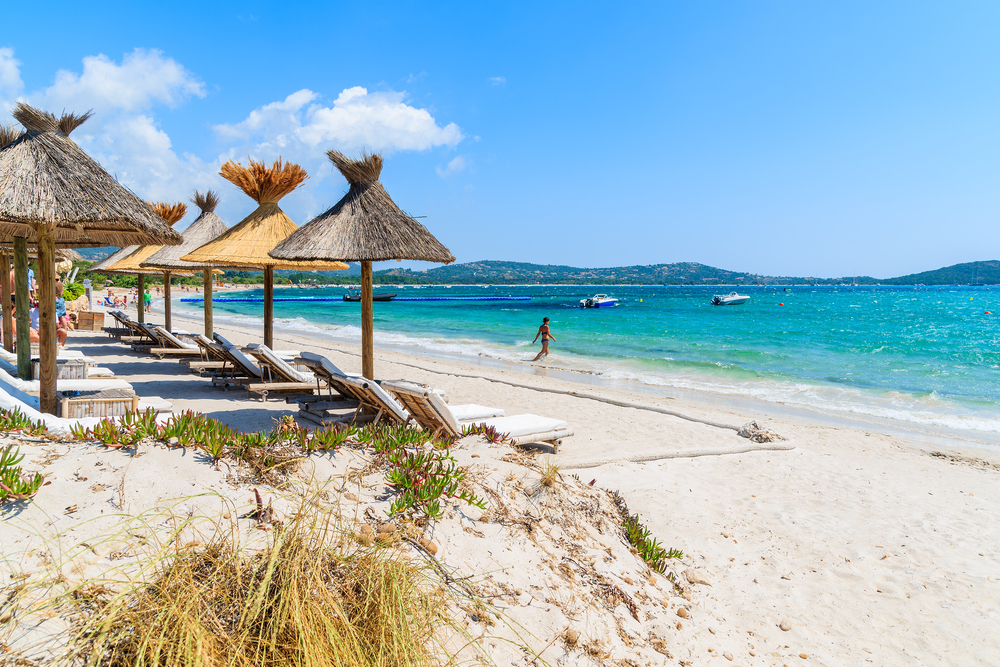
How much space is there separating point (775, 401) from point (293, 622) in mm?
10388

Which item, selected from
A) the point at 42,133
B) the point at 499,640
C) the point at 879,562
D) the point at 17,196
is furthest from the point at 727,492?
the point at 42,133

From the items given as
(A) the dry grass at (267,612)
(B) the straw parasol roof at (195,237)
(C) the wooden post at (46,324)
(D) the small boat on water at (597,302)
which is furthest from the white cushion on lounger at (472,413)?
(D) the small boat on water at (597,302)

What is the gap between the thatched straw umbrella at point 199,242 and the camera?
9828 millimetres

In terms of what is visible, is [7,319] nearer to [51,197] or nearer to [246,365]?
[246,365]

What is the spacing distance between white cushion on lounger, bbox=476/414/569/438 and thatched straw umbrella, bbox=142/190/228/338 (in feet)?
21.5

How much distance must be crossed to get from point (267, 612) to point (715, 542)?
10.0 feet

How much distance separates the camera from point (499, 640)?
237 centimetres

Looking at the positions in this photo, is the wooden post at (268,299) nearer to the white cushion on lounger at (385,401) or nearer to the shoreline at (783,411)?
the white cushion on lounger at (385,401)

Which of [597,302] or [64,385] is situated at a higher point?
[597,302]

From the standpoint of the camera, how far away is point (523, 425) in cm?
568

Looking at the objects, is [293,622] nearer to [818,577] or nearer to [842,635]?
[842,635]

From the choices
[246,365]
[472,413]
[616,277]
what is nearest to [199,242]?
[246,365]

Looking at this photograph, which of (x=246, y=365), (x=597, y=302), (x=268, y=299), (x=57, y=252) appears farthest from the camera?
(x=597, y=302)

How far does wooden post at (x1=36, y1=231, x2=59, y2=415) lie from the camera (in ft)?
15.1
